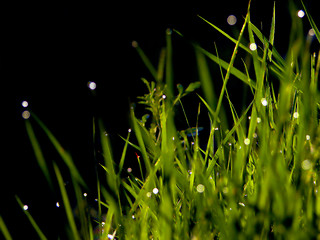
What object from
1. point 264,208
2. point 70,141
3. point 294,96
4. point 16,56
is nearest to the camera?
point 264,208

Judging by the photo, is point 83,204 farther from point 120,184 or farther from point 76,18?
point 76,18

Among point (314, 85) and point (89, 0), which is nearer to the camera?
point (314, 85)

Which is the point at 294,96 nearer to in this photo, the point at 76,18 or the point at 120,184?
the point at 120,184

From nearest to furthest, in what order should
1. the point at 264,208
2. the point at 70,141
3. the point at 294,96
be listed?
the point at 264,208 < the point at 294,96 < the point at 70,141

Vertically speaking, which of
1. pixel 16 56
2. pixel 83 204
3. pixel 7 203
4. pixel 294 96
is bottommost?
pixel 7 203

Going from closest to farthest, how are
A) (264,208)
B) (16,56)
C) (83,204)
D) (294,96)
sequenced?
(264,208), (83,204), (294,96), (16,56)

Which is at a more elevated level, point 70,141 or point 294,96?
point 294,96

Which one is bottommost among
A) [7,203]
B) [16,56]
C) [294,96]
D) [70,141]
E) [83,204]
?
[7,203]

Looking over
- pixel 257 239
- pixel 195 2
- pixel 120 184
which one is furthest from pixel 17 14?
pixel 257 239

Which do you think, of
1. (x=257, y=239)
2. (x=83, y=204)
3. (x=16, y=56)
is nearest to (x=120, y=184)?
(x=83, y=204)
